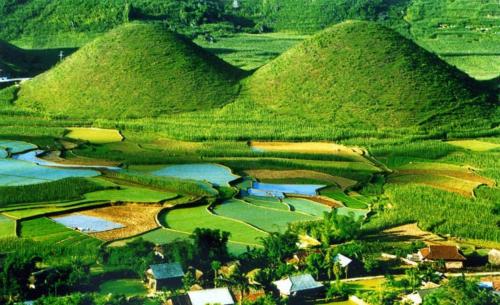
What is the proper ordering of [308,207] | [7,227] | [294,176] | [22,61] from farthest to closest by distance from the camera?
[22,61] < [294,176] < [308,207] < [7,227]

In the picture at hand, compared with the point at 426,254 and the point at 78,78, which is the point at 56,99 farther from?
the point at 426,254

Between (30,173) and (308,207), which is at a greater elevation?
(30,173)

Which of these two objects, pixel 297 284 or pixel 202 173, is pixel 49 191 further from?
pixel 297 284

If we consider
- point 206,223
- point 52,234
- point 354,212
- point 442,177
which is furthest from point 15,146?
point 442,177

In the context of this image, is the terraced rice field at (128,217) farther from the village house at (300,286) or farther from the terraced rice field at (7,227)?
the village house at (300,286)

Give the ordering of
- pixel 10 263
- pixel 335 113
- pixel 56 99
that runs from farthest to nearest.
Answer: pixel 56 99, pixel 335 113, pixel 10 263

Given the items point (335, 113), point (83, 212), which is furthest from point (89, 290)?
point (335, 113)
